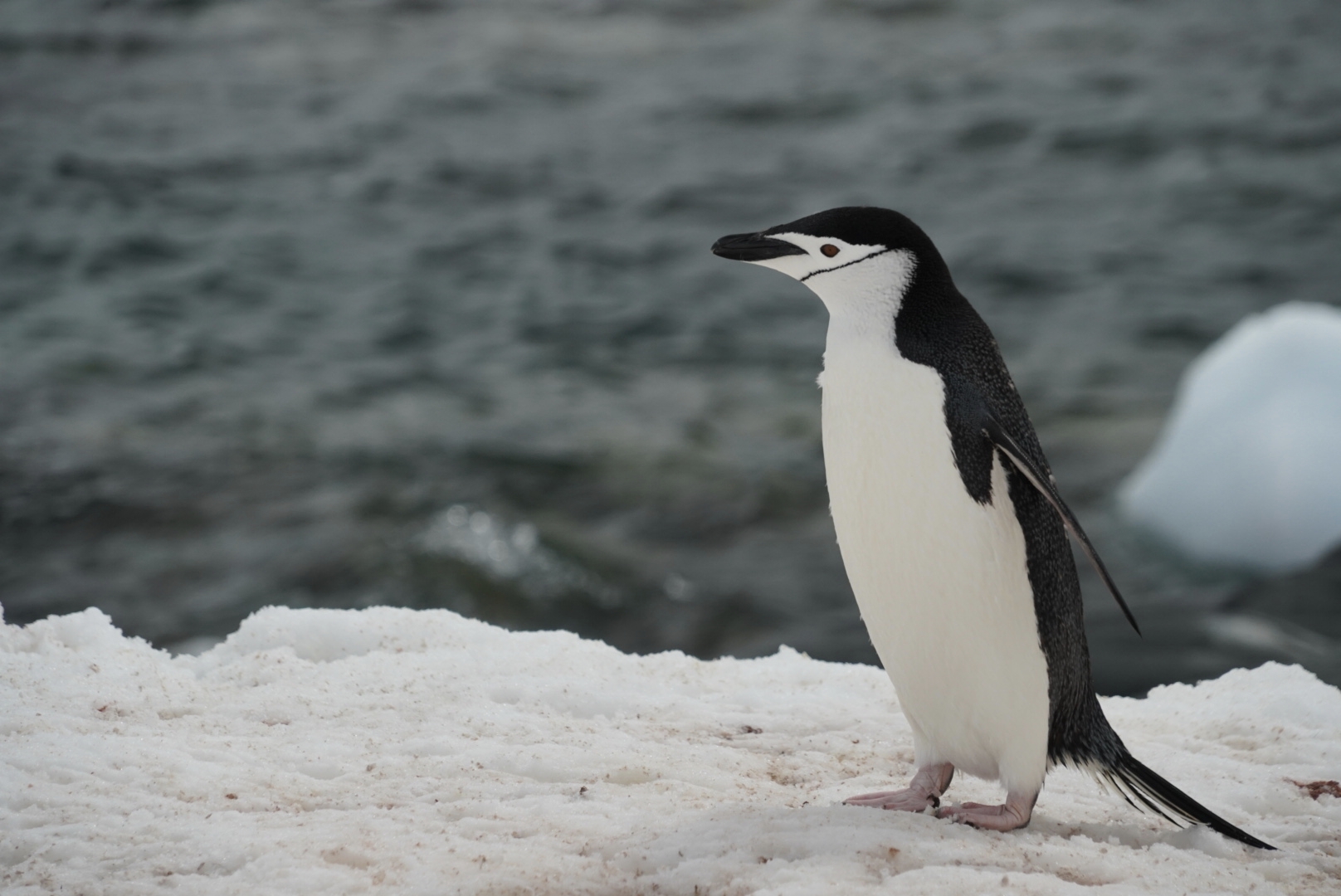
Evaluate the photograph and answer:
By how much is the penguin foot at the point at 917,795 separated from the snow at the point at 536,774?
59 millimetres

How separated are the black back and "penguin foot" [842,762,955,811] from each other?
0.64ft

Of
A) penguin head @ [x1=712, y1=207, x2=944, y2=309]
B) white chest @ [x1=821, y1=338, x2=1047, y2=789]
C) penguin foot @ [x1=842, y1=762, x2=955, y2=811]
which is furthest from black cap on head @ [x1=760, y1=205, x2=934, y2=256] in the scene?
penguin foot @ [x1=842, y1=762, x2=955, y2=811]

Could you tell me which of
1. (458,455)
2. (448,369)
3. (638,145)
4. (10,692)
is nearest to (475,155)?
(638,145)

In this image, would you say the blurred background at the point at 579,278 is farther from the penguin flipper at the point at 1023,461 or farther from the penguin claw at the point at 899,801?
the penguin flipper at the point at 1023,461

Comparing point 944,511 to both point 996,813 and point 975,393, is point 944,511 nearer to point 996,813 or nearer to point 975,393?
point 975,393

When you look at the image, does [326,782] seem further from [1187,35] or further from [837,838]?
[1187,35]

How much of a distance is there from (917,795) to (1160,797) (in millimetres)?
419

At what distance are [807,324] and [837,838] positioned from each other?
6.85 meters

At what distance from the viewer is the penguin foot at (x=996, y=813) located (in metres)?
2.28

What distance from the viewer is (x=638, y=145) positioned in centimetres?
1143

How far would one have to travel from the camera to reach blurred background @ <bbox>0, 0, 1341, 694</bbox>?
630 cm

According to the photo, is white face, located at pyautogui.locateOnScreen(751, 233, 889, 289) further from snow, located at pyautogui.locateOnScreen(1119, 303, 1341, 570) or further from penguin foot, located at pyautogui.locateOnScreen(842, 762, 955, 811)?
snow, located at pyautogui.locateOnScreen(1119, 303, 1341, 570)

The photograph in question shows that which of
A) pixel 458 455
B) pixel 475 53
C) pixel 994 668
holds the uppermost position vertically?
pixel 475 53

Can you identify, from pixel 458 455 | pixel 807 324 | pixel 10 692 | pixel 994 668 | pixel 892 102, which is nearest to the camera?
pixel 994 668
